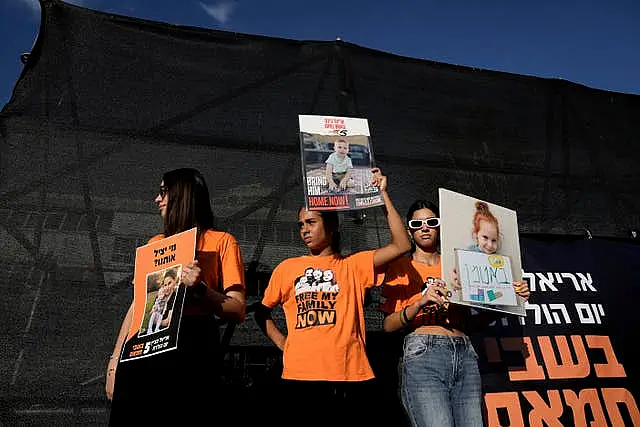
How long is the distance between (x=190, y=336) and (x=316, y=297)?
588 millimetres

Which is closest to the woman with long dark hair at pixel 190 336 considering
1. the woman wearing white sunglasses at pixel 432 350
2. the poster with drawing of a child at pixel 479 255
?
the woman wearing white sunglasses at pixel 432 350

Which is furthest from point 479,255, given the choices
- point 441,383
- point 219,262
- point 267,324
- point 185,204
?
point 185,204

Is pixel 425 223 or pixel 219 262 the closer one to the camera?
pixel 219 262

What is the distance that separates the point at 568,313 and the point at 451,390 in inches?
46.1

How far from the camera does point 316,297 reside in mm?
2047

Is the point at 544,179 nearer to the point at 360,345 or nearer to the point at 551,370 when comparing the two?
the point at 551,370

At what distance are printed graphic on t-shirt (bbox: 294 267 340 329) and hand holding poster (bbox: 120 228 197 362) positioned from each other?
61 centimetres

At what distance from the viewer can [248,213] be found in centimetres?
258

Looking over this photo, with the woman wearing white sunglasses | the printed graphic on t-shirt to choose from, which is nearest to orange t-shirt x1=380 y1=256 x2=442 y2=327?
the woman wearing white sunglasses

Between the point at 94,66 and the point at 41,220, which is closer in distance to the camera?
the point at 41,220

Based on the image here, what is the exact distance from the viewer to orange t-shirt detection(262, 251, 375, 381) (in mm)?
1924

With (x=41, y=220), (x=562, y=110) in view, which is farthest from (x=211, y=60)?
(x=562, y=110)

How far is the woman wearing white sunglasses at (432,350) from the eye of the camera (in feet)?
6.46

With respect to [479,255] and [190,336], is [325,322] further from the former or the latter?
[479,255]
